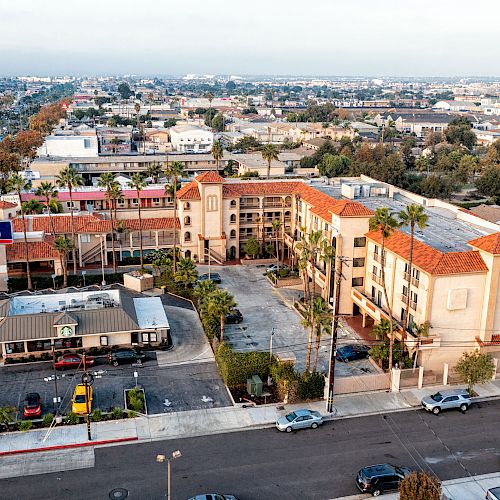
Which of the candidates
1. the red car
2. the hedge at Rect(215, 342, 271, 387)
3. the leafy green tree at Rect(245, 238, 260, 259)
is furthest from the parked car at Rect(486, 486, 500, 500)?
the leafy green tree at Rect(245, 238, 260, 259)

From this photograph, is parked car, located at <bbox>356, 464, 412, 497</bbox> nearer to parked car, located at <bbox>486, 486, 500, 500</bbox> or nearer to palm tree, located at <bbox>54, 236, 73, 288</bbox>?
parked car, located at <bbox>486, 486, 500, 500</bbox>

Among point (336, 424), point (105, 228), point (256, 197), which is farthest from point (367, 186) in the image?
point (336, 424)

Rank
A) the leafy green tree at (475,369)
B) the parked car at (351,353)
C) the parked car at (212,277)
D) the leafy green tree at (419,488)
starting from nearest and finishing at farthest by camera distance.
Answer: the leafy green tree at (419,488), the leafy green tree at (475,369), the parked car at (351,353), the parked car at (212,277)

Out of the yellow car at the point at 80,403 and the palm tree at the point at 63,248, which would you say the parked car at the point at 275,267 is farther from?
the yellow car at the point at 80,403

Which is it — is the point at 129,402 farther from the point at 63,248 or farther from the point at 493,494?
the point at 63,248

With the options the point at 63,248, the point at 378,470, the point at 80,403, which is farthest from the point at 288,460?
the point at 63,248

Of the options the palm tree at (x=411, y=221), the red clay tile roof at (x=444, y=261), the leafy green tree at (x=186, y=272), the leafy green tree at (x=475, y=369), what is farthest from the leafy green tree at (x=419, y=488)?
the leafy green tree at (x=186, y=272)
